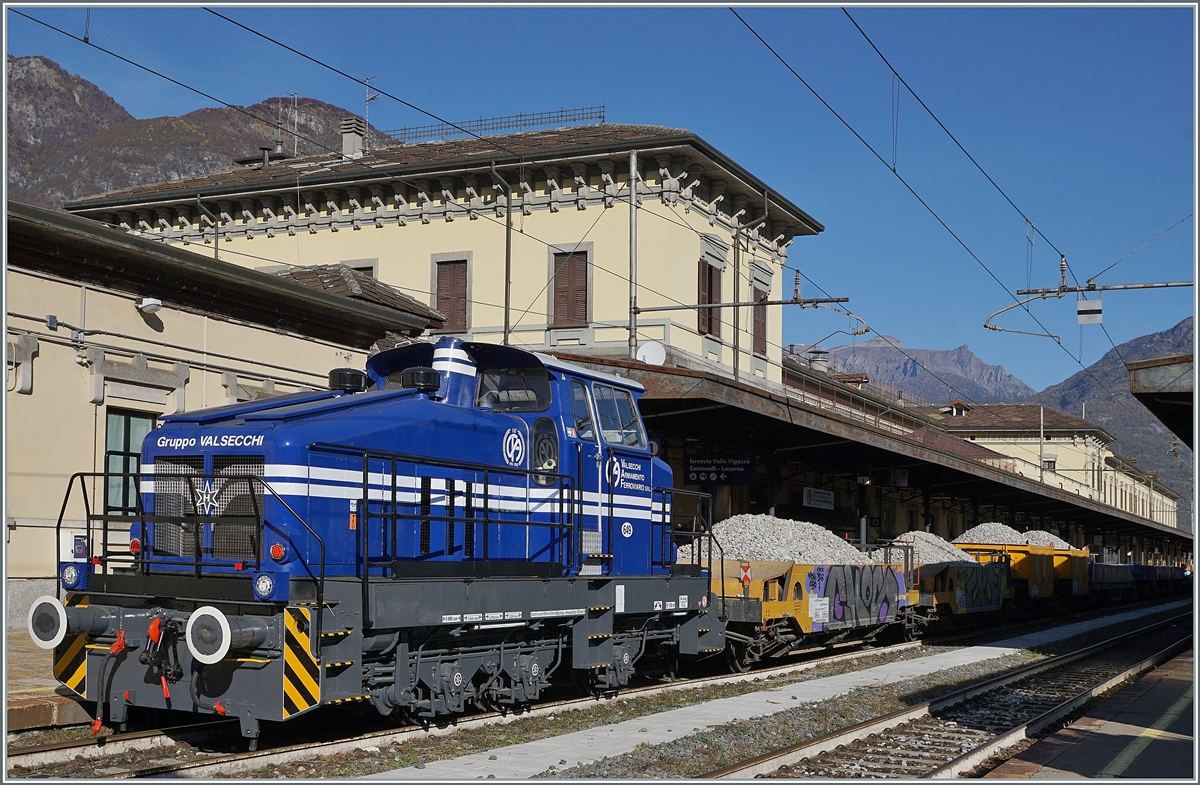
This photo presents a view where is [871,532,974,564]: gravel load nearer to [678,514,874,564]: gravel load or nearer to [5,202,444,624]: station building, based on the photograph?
[678,514,874,564]: gravel load

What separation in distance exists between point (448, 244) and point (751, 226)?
868cm

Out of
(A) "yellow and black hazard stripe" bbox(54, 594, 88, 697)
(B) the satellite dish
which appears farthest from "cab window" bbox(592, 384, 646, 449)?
(B) the satellite dish

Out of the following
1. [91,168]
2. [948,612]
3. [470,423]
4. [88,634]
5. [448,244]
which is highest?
[91,168]

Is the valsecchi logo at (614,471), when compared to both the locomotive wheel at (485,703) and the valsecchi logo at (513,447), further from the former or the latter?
the locomotive wheel at (485,703)

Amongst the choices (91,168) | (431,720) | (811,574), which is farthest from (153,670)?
(91,168)

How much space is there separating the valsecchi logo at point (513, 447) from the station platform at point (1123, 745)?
502 centimetres

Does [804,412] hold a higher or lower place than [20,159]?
lower

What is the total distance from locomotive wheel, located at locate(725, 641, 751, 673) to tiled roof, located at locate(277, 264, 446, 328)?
8635 millimetres

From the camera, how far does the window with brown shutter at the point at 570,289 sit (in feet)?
95.2

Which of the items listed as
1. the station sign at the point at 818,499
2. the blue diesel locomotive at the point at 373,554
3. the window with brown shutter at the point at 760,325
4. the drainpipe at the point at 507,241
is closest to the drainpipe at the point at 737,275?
the window with brown shutter at the point at 760,325

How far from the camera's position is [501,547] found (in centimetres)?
1091

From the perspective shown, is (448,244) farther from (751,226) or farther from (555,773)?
(555,773)

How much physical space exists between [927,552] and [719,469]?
567 centimetres

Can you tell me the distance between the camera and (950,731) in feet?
36.9
